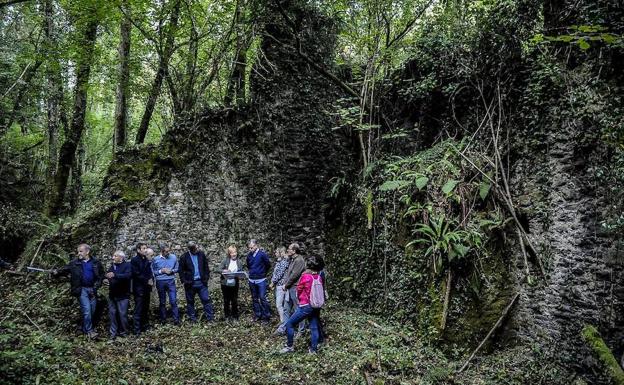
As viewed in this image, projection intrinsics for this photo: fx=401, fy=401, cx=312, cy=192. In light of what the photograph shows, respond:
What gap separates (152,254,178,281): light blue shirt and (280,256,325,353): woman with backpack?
3.20 m

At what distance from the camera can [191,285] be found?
8648 mm

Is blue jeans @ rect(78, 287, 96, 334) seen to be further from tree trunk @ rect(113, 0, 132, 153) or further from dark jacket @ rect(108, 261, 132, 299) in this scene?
tree trunk @ rect(113, 0, 132, 153)

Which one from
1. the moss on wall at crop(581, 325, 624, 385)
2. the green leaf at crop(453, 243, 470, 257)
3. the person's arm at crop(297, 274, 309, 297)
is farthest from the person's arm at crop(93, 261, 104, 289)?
the moss on wall at crop(581, 325, 624, 385)

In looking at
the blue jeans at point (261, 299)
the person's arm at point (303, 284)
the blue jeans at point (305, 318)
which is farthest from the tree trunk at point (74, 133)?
the blue jeans at point (305, 318)

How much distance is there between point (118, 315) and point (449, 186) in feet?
22.5

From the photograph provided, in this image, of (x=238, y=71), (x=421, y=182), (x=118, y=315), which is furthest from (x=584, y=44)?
(x=238, y=71)

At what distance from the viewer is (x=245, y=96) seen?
11.4 m

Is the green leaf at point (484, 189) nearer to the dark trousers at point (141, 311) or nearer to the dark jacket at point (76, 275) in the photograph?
the dark trousers at point (141, 311)

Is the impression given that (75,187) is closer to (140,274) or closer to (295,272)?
(140,274)

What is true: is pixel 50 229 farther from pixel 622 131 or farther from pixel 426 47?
pixel 622 131

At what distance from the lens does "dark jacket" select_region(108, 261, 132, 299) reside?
777 cm

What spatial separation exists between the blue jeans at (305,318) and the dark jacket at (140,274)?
10.6 ft

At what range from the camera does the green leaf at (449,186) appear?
24.0 ft

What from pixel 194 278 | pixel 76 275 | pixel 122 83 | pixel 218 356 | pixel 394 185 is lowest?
pixel 218 356
